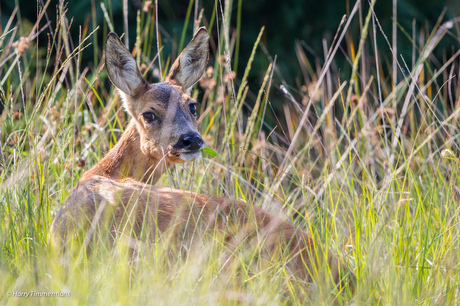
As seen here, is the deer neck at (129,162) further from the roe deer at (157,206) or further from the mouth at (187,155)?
the mouth at (187,155)

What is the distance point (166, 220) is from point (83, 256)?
385mm

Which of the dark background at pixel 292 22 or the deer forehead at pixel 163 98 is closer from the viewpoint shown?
the deer forehead at pixel 163 98

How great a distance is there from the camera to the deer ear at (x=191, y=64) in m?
4.05

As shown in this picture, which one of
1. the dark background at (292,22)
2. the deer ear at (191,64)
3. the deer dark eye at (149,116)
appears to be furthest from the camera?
the dark background at (292,22)

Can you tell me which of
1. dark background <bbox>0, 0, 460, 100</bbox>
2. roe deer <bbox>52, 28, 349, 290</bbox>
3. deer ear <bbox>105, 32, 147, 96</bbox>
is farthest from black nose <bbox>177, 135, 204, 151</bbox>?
dark background <bbox>0, 0, 460, 100</bbox>

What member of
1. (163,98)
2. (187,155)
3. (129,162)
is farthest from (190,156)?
(163,98)

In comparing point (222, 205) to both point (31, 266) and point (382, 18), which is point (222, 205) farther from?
point (382, 18)

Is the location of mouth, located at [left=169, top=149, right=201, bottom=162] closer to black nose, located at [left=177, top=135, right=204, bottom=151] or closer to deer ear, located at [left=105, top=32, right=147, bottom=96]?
black nose, located at [left=177, top=135, right=204, bottom=151]

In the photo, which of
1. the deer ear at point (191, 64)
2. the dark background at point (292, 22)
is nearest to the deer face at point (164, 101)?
the deer ear at point (191, 64)

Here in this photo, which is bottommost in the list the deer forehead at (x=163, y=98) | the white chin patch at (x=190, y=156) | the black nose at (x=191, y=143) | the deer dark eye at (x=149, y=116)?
the white chin patch at (x=190, y=156)

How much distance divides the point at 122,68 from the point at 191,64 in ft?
1.71

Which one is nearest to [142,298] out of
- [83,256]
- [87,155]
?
[83,256]

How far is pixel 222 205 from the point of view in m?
2.79

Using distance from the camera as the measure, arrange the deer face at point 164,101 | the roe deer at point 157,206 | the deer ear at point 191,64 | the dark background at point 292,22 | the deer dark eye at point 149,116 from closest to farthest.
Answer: the roe deer at point 157,206, the deer face at point 164,101, the deer dark eye at point 149,116, the deer ear at point 191,64, the dark background at point 292,22
